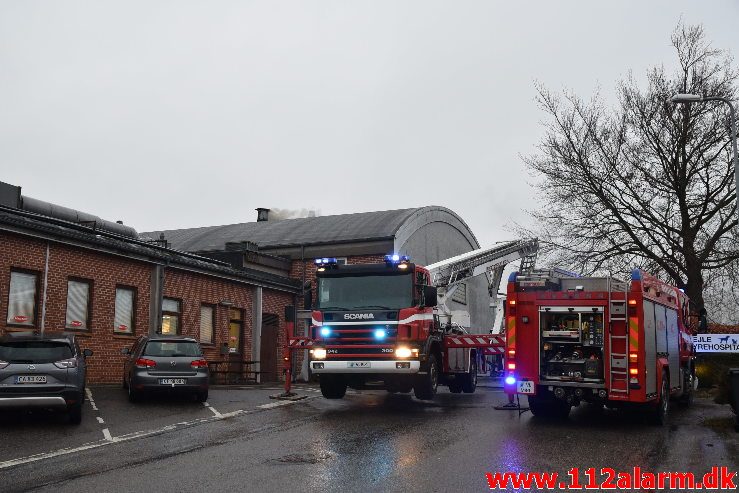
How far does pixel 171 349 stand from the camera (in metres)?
16.3

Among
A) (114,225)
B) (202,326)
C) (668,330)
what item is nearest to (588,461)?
(668,330)

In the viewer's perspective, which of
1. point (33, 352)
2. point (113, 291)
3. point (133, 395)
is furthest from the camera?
point (113, 291)

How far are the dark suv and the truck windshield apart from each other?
5.43 meters

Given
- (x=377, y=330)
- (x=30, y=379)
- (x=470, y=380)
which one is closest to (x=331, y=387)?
(x=377, y=330)

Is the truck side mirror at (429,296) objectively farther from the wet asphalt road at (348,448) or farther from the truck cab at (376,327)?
the wet asphalt road at (348,448)

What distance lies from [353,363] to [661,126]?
20.7 m

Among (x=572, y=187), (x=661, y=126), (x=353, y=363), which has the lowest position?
(x=353, y=363)

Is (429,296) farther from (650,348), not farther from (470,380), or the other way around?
(470,380)

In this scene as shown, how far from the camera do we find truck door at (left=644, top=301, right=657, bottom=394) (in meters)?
12.6

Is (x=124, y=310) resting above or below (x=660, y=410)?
above

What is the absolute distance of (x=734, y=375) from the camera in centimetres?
1235

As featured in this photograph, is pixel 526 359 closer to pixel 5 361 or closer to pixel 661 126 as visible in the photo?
pixel 5 361

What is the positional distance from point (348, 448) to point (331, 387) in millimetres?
6436

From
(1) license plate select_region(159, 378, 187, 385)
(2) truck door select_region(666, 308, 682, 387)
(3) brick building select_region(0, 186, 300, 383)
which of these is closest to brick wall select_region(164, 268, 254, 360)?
(3) brick building select_region(0, 186, 300, 383)
